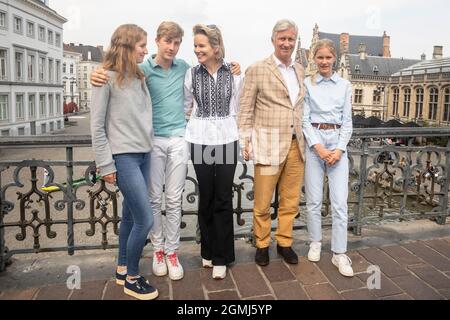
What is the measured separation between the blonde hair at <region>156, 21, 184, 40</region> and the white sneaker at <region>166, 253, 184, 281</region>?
71.5 inches

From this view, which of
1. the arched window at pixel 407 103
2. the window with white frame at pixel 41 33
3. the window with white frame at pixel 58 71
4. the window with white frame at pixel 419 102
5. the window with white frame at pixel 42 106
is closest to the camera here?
the window with white frame at pixel 41 33

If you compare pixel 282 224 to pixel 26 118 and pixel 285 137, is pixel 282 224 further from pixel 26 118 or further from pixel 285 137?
pixel 26 118

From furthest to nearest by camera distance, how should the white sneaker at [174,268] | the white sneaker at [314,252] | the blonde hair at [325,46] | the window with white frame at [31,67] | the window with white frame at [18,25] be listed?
the window with white frame at [31,67] → the window with white frame at [18,25] → the white sneaker at [314,252] → the blonde hair at [325,46] → the white sneaker at [174,268]

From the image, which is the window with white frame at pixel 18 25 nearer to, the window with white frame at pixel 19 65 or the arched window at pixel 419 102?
the window with white frame at pixel 19 65

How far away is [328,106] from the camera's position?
324 cm

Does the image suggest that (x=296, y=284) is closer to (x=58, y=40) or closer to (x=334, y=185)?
(x=334, y=185)

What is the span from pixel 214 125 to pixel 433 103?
163 feet

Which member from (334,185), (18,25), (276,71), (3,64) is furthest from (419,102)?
(276,71)

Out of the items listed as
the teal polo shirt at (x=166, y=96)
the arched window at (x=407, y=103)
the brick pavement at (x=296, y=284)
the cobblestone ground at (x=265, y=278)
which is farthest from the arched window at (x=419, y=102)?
the teal polo shirt at (x=166, y=96)

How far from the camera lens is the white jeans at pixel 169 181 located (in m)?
2.94

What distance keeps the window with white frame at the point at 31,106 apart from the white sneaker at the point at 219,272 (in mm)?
39250

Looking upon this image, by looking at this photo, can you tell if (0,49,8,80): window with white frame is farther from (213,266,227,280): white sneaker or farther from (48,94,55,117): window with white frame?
(213,266,227,280): white sneaker

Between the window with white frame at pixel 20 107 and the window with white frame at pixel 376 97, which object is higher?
the window with white frame at pixel 376 97
